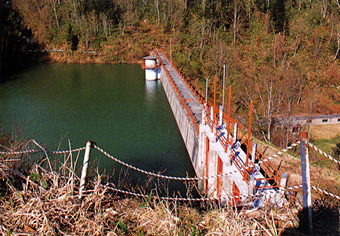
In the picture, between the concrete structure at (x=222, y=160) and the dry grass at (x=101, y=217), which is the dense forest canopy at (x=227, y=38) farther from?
the dry grass at (x=101, y=217)

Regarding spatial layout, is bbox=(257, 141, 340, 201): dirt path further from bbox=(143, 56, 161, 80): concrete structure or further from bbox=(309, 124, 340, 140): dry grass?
bbox=(143, 56, 161, 80): concrete structure

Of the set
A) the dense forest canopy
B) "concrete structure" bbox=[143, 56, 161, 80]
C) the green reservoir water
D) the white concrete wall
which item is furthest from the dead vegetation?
"concrete structure" bbox=[143, 56, 161, 80]

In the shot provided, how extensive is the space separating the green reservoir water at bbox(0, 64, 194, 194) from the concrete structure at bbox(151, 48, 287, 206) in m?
1.58

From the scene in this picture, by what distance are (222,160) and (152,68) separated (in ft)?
92.5

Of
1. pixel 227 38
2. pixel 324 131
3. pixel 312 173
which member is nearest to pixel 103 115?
pixel 312 173

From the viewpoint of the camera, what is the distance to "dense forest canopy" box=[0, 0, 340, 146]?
2892cm

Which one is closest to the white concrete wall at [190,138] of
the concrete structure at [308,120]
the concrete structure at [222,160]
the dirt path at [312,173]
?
the concrete structure at [222,160]

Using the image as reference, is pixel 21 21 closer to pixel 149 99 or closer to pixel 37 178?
pixel 149 99

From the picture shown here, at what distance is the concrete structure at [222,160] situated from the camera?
27.9 ft

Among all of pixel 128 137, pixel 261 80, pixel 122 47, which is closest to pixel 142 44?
pixel 122 47

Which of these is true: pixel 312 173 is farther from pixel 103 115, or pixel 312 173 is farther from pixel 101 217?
pixel 103 115

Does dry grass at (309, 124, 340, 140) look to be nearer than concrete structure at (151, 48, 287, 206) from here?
No

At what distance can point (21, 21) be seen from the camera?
58062 mm

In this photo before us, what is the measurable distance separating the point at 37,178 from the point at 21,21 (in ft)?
205
